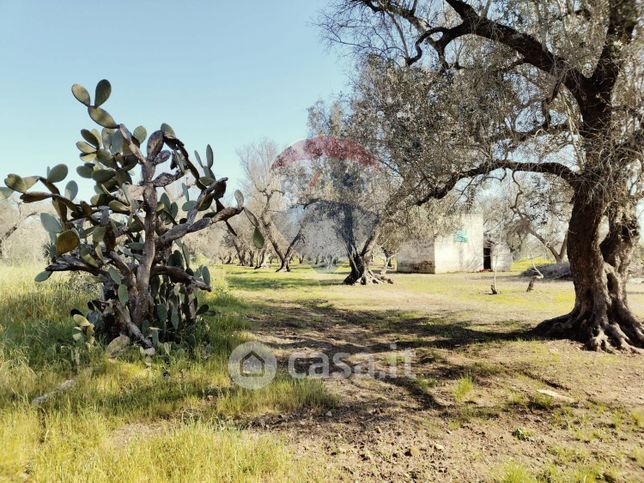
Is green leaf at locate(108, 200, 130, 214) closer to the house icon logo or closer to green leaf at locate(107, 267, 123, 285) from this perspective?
green leaf at locate(107, 267, 123, 285)

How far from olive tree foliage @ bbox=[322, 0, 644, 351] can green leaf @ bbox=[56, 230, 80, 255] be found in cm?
597

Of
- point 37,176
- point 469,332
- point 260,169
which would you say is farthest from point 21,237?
point 469,332

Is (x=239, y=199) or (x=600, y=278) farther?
(x=600, y=278)

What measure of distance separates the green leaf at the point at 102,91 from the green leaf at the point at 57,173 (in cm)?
92

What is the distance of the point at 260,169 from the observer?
113 ft

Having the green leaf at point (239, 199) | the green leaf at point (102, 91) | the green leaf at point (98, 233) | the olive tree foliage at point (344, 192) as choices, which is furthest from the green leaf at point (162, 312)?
the olive tree foliage at point (344, 192)

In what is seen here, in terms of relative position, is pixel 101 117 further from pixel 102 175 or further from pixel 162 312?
pixel 162 312

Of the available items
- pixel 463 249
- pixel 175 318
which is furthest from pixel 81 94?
pixel 463 249

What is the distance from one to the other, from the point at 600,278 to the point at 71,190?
9.12 meters

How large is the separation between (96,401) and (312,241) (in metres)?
26.6

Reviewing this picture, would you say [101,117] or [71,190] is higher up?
[101,117]

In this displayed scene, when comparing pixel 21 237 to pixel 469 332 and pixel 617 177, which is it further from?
pixel 617 177

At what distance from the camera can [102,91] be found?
14.9 feet

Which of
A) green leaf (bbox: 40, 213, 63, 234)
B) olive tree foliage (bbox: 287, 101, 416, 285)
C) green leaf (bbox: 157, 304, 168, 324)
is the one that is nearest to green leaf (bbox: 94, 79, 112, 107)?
green leaf (bbox: 40, 213, 63, 234)
